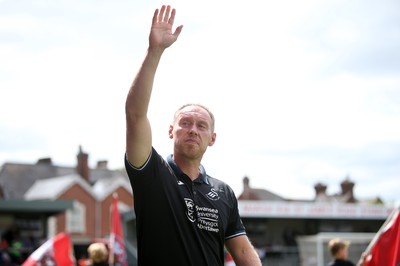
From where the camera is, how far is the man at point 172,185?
148 inches

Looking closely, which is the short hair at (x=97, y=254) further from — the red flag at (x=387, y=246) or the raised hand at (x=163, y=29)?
the raised hand at (x=163, y=29)

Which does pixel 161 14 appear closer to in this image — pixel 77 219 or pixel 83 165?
pixel 77 219

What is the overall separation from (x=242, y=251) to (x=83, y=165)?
187 feet

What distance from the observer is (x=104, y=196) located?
183ft

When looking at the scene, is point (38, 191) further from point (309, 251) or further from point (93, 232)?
point (309, 251)

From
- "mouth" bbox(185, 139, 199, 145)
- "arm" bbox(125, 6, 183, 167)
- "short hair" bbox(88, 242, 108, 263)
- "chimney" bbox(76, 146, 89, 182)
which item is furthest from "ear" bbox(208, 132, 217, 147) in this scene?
"chimney" bbox(76, 146, 89, 182)

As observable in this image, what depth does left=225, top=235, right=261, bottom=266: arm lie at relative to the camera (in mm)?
4469

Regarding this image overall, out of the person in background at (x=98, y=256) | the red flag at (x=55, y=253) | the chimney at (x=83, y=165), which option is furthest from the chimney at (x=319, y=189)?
the person in background at (x=98, y=256)

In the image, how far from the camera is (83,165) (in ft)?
200

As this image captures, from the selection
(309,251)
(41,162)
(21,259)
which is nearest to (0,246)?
(21,259)

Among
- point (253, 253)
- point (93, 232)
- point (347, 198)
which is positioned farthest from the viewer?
point (347, 198)

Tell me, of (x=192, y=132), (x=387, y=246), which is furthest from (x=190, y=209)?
(x=387, y=246)

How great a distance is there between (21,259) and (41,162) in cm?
3366

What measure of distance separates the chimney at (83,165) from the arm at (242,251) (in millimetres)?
56569
